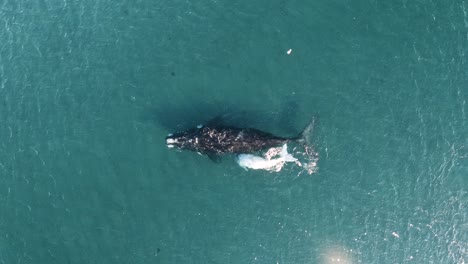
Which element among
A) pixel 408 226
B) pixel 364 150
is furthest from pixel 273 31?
pixel 408 226

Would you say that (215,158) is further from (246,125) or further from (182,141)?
(246,125)

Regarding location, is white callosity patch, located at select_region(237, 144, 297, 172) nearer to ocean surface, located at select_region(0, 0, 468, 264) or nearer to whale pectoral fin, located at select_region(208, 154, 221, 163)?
ocean surface, located at select_region(0, 0, 468, 264)

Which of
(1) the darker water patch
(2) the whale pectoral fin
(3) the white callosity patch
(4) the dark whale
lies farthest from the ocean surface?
(4) the dark whale

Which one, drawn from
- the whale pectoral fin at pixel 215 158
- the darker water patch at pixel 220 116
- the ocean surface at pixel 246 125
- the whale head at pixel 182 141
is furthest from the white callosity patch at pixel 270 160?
the whale head at pixel 182 141

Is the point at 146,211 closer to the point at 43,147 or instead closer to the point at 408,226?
the point at 43,147

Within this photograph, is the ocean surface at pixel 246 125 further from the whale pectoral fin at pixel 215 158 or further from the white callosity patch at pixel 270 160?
the white callosity patch at pixel 270 160

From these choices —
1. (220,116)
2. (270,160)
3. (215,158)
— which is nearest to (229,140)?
(215,158)
